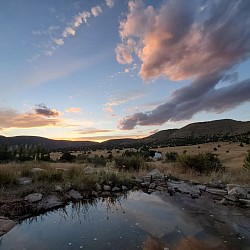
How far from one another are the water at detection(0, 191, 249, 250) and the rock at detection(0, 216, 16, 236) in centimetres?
15

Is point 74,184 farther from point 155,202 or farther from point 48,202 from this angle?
point 155,202

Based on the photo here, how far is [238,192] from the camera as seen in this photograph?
9906mm

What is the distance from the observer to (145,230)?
22.5 feet

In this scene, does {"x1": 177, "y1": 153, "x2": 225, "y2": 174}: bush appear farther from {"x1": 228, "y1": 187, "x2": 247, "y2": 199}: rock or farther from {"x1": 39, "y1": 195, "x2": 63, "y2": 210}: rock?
{"x1": 39, "y1": 195, "x2": 63, "y2": 210}: rock

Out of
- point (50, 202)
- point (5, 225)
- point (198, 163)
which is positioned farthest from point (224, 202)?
point (5, 225)

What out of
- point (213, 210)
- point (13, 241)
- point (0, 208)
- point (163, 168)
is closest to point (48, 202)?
point (0, 208)

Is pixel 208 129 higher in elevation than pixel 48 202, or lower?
higher

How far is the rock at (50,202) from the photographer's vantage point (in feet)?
29.4

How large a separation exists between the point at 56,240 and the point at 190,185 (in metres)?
7.17

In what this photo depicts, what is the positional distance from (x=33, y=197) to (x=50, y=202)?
0.60 m

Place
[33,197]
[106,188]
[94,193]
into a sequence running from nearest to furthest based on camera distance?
[33,197] → [94,193] → [106,188]

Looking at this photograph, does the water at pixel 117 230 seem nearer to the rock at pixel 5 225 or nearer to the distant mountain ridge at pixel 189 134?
the rock at pixel 5 225

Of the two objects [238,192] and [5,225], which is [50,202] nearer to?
[5,225]

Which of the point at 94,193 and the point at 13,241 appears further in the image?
the point at 94,193
